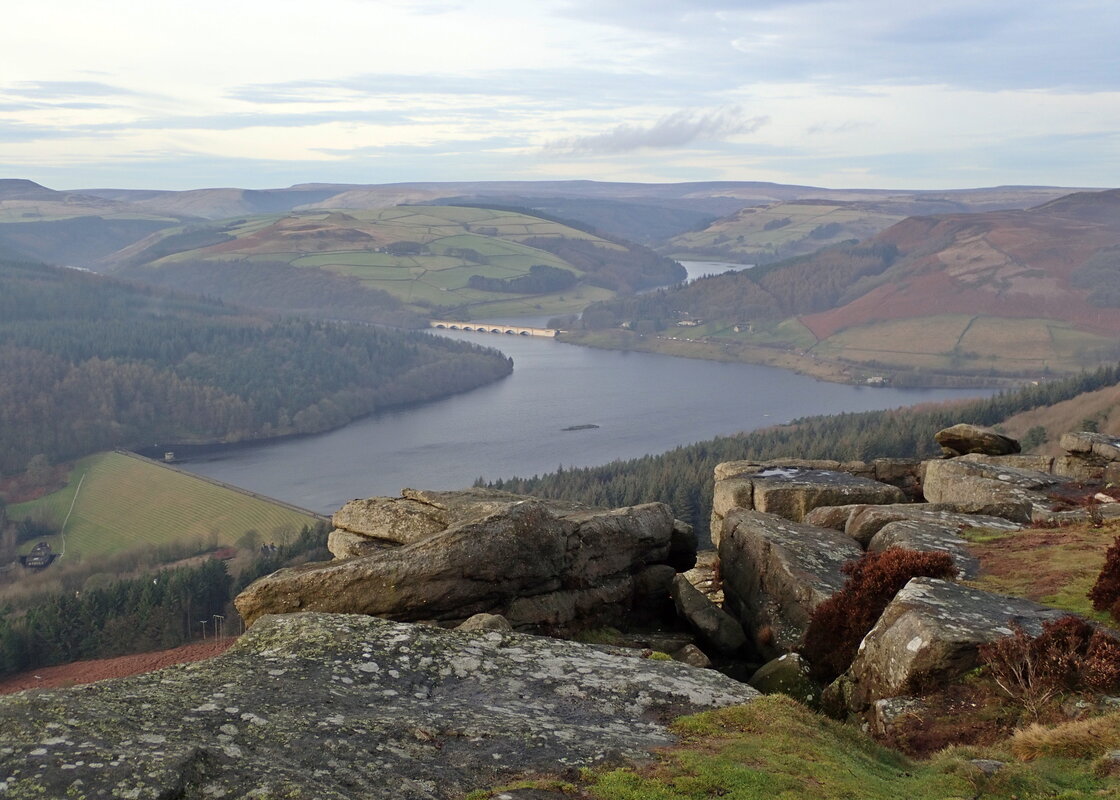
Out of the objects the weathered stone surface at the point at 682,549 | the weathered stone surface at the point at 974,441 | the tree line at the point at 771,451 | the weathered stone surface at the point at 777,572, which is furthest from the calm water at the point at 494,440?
the weathered stone surface at the point at 777,572

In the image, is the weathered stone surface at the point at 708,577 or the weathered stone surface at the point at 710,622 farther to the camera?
the weathered stone surface at the point at 708,577

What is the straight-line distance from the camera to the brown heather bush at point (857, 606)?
1545 centimetres

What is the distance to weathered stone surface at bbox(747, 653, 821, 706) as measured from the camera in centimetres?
1468

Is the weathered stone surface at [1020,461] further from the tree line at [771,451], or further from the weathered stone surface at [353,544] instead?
the tree line at [771,451]

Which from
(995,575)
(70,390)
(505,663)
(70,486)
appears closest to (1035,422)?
(995,575)

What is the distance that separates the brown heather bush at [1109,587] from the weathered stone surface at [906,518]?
5.45 meters

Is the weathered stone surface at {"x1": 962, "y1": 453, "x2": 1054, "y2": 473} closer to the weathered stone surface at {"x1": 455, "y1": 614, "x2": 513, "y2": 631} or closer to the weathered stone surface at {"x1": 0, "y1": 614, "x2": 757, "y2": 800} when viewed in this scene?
the weathered stone surface at {"x1": 455, "y1": 614, "x2": 513, "y2": 631}

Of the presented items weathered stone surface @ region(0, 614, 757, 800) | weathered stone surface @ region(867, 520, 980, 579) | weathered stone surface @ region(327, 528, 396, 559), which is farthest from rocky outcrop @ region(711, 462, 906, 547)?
weathered stone surface @ region(0, 614, 757, 800)

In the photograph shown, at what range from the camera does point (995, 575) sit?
17094 millimetres

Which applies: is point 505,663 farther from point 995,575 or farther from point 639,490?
point 639,490

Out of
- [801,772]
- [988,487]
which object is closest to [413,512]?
[801,772]

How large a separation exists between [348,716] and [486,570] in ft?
21.1

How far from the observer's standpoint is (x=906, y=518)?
2084 centimetres

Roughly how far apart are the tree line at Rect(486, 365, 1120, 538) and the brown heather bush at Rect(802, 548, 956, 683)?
72665mm
